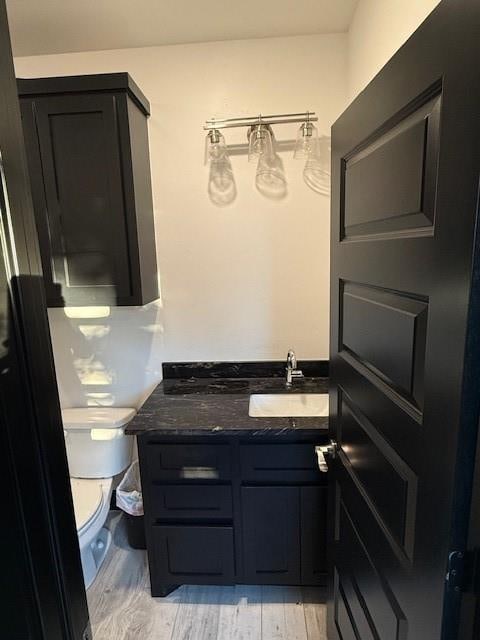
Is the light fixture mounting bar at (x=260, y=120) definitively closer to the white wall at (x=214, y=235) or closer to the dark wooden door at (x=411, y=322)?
the white wall at (x=214, y=235)

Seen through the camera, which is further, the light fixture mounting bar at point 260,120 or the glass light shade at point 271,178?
the glass light shade at point 271,178

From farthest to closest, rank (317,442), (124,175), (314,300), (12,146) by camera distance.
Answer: (314,300) < (124,175) < (317,442) < (12,146)

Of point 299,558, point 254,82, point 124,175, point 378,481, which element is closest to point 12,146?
point 378,481

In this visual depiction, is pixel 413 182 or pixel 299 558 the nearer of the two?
pixel 413 182

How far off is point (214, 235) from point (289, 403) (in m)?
0.96

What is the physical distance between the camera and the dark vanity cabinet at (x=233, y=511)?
1.62 metres

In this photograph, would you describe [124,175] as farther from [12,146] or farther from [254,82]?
[12,146]

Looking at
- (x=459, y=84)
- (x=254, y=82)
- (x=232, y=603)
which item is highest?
(x=254, y=82)

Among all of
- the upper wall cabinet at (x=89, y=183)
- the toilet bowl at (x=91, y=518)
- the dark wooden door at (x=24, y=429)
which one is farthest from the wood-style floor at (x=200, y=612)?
the upper wall cabinet at (x=89, y=183)

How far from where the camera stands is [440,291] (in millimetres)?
632

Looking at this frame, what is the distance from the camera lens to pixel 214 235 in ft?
6.63

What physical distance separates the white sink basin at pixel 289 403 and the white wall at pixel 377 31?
142 centimetres

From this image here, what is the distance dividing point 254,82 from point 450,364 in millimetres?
1781

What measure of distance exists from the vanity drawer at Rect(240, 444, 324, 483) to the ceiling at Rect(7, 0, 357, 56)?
1832 millimetres
